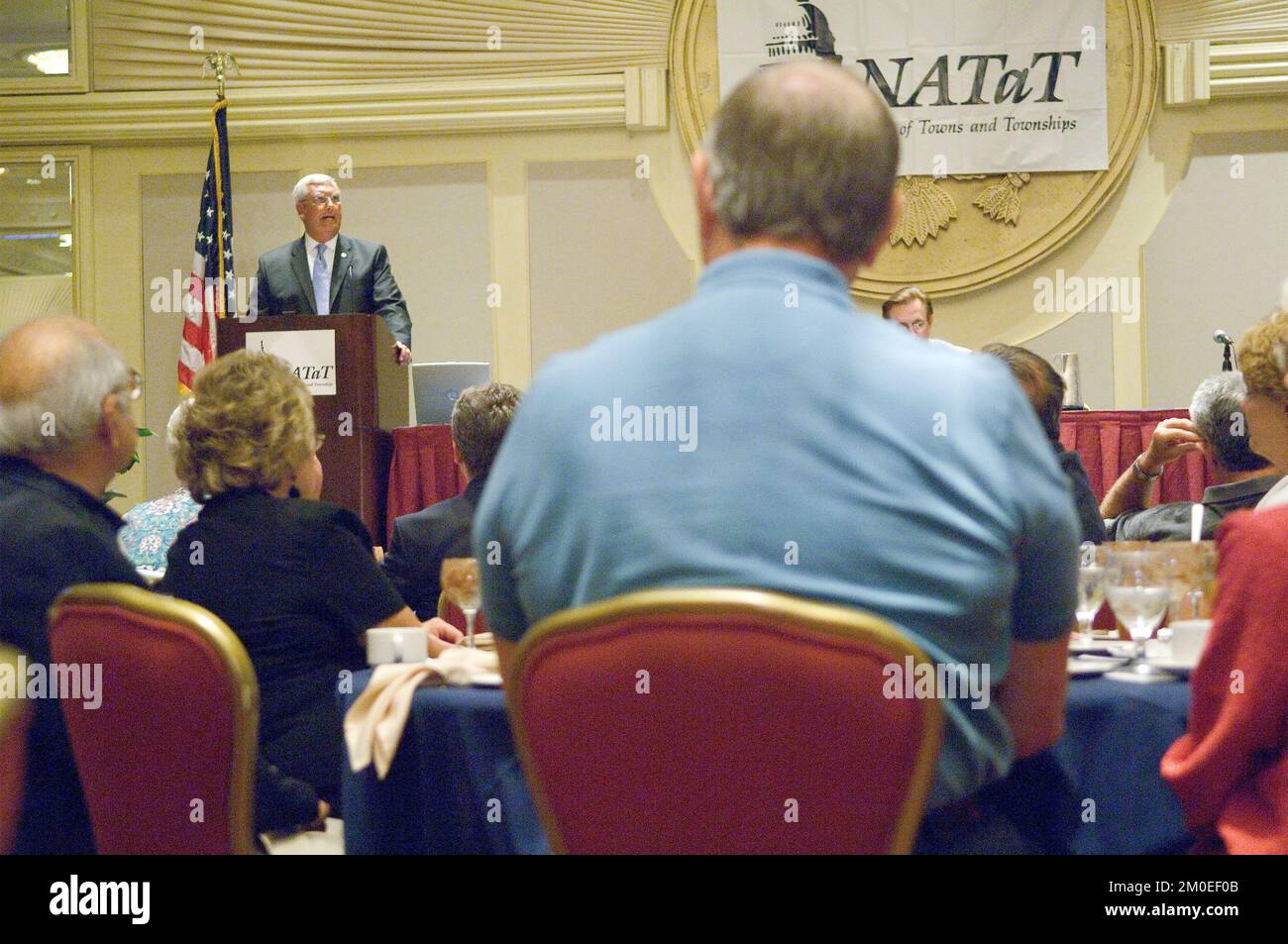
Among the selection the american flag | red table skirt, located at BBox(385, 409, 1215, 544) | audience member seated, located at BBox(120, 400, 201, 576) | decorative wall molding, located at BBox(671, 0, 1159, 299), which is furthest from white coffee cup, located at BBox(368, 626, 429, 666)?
decorative wall molding, located at BBox(671, 0, 1159, 299)

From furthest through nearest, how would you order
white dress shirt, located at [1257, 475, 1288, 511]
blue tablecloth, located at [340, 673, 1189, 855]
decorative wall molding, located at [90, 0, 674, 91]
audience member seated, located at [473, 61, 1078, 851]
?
decorative wall molding, located at [90, 0, 674, 91] → white dress shirt, located at [1257, 475, 1288, 511] → blue tablecloth, located at [340, 673, 1189, 855] → audience member seated, located at [473, 61, 1078, 851]

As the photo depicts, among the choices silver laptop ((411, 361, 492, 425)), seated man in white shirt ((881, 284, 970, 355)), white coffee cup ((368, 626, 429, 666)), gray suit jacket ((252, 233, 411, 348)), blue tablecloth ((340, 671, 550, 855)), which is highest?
gray suit jacket ((252, 233, 411, 348))

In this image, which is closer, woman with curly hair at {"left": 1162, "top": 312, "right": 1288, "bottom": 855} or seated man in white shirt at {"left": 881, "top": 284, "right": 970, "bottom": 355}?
woman with curly hair at {"left": 1162, "top": 312, "right": 1288, "bottom": 855}

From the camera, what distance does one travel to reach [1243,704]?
146 cm

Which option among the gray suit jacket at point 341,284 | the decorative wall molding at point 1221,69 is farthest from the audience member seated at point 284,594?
the decorative wall molding at point 1221,69

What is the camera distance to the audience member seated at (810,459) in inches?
48.6

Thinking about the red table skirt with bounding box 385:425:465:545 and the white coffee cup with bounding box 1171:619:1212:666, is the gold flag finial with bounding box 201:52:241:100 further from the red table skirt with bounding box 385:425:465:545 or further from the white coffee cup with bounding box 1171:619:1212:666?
the white coffee cup with bounding box 1171:619:1212:666

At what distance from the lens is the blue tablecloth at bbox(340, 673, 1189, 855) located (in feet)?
5.32

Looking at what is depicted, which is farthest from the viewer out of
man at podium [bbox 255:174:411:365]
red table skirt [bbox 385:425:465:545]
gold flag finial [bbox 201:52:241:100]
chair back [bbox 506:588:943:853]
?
gold flag finial [bbox 201:52:241:100]

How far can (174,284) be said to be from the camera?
7.56 m

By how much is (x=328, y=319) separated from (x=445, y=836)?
3.50 metres

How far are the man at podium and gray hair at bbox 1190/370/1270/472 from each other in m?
3.80
